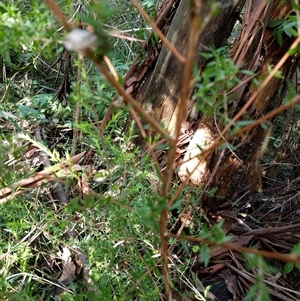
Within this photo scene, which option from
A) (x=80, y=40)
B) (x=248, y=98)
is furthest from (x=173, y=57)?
(x=80, y=40)

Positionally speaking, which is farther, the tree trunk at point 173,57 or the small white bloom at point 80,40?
the tree trunk at point 173,57

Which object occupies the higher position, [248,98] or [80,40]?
[80,40]

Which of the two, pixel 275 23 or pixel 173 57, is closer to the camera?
pixel 275 23

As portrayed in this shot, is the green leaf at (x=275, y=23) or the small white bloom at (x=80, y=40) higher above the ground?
the small white bloom at (x=80, y=40)

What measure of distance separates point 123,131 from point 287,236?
602 mm

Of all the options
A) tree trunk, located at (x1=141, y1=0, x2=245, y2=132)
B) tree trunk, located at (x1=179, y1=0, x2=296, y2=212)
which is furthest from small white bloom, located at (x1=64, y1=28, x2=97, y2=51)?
tree trunk, located at (x1=141, y1=0, x2=245, y2=132)

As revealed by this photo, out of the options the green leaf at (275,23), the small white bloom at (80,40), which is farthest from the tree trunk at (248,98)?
the small white bloom at (80,40)

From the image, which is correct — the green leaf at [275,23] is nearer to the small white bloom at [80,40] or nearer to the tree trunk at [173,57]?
the tree trunk at [173,57]

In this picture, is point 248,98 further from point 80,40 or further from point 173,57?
point 80,40

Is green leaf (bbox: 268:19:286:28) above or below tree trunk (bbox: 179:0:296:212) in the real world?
above

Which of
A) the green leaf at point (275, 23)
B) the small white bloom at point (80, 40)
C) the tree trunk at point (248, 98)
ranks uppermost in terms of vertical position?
the small white bloom at point (80, 40)

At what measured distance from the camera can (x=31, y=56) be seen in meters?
1.78

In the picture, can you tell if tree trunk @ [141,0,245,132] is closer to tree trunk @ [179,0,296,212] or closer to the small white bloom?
tree trunk @ [179,0,296,212]

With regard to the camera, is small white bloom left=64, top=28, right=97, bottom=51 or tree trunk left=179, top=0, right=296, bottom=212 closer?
small white bloom left=64, top=28, right=97, bottom=51
